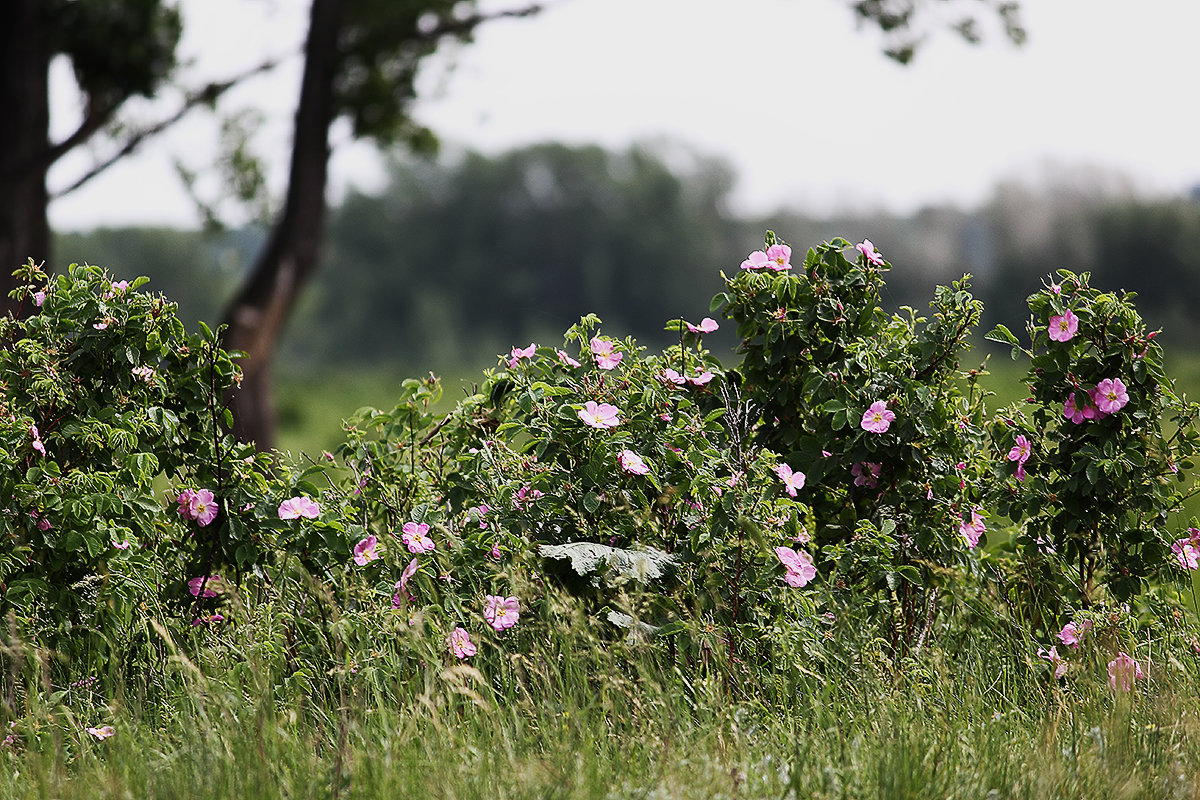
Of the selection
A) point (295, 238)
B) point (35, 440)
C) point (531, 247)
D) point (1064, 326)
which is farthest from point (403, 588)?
point (531, 247)

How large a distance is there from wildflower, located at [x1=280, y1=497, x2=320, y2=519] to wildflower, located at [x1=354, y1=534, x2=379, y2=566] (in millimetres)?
159

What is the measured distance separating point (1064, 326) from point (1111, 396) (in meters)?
0.26

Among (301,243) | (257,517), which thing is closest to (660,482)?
(257,517)

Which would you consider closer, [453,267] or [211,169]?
[211,169]

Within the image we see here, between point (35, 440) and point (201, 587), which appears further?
point (201, 587)

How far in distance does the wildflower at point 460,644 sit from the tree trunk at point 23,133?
6506mm

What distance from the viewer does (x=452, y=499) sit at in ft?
11.0

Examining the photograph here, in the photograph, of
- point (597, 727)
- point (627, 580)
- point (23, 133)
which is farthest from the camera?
point (23, 133)

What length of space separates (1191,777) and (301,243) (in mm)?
8050

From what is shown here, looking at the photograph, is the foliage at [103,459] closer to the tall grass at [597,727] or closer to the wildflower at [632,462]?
the tall grass at [597,727]

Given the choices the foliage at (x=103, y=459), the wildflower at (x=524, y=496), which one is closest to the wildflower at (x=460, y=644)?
the wildflower at (x=524, y=496)

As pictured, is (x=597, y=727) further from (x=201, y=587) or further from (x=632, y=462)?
(x=201, y=587)

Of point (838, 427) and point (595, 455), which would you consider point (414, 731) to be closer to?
point (595, 455)

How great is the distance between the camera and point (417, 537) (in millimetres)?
3125
